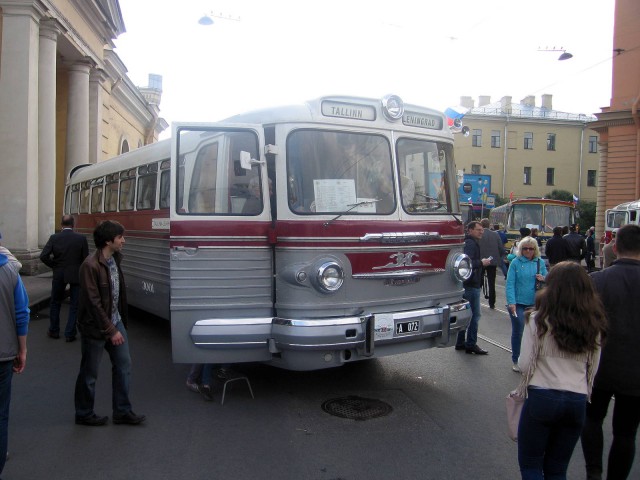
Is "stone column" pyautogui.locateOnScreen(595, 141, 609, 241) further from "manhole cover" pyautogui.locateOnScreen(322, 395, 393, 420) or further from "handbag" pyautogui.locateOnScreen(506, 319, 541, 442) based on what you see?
"handbag" pyautogui.locateOnScreen(506, 319, 541, 442)

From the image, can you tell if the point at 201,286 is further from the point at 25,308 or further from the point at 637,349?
the point at 637,349

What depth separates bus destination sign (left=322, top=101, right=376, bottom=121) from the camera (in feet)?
18.6

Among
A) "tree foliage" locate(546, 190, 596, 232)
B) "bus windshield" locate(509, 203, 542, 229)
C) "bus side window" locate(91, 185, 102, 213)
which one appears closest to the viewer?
"bus side window" locate(91, 185, 102, 213)

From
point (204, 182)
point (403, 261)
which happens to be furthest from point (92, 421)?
point (403, 261)

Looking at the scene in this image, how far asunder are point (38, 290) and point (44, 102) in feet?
20.6

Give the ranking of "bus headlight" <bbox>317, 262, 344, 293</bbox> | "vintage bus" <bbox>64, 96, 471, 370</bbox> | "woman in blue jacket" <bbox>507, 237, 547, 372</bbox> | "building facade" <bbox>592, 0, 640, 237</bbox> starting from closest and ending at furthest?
"bus headlight" <bbox>317, 262, 344, 293</bbox>, "vintage bus" <bbox>64, 96, 471, 370</bbox>, "woman in blue jacket" <bbox>507, 237, 547, 372</bbox>, "building facade" <bbox>592, 0, 640, 237</bbox>

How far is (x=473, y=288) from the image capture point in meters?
7.72

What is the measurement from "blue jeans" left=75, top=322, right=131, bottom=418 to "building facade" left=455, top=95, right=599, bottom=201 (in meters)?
56.8

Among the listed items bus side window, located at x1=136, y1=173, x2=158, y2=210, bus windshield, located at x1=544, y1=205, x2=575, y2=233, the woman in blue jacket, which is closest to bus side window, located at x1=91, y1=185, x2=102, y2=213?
bus side window, located at x1=136, y1=173, x2=158, y2=210

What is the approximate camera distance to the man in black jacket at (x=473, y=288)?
7.74m

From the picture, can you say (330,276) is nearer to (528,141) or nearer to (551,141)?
(528,141)

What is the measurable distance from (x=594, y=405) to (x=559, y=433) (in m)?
0.78

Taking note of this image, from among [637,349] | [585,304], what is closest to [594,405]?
[637,349]

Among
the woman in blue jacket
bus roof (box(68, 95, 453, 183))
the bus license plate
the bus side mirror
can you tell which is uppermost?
bus roof (box(68, 95, 453, 183))
